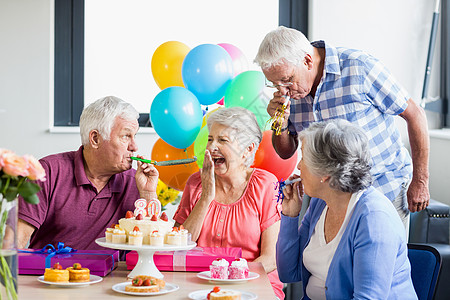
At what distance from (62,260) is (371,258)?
0.98 meters

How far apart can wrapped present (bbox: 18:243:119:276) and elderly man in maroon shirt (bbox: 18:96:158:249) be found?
1.20 feet

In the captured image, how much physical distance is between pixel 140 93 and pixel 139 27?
0.49 metres

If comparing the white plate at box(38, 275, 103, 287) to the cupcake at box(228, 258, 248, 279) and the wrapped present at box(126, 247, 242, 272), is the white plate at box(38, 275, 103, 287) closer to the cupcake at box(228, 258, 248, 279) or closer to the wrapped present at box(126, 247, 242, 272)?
the wrapped present at box(126, 247, 242, 272)

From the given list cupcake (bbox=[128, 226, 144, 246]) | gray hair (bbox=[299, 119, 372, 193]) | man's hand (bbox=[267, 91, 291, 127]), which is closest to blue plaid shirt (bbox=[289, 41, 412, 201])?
man's hand (bbox=[267, 91, 291, 127])

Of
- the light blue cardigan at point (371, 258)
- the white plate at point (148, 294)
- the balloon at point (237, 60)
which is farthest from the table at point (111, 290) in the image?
the balloon at point (237, 60)

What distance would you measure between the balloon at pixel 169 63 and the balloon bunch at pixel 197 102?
0.11 meters

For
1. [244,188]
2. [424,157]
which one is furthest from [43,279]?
[424,157]

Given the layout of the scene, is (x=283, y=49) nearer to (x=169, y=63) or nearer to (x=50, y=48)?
(x=169, y=63)

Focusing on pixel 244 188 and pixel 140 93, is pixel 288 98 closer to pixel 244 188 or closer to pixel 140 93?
pixel 244 188

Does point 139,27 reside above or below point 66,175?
above

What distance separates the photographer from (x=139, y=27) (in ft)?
14.1

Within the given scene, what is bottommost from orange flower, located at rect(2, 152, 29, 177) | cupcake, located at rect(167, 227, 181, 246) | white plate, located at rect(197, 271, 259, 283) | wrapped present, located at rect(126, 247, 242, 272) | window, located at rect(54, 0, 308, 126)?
white plate, located at rect(197, 271, 259, 283)

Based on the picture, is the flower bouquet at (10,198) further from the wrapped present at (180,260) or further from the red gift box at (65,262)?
the wrapped present at (180,260)

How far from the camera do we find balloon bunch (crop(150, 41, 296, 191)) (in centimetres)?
277
